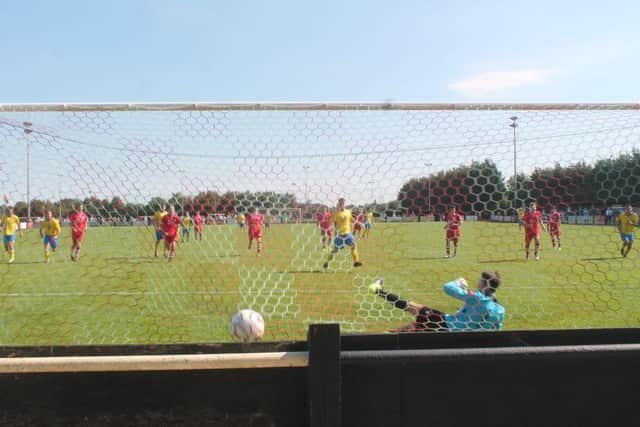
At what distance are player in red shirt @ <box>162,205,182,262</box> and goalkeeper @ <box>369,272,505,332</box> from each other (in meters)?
2.31

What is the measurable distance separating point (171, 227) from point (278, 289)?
6.47ft

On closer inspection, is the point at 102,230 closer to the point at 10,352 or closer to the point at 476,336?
the point at 10,352

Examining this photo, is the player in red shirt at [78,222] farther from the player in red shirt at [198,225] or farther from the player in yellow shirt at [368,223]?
the player in yellow shirt at [368,223]

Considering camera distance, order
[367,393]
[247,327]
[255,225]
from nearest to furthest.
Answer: [367,393], [247,327], [255,225]

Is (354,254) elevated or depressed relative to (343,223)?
depressed

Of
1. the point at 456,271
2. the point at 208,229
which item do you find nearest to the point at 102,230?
the point at 208,229

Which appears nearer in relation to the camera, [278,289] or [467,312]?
[467,312]

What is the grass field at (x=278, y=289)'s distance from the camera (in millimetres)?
5820

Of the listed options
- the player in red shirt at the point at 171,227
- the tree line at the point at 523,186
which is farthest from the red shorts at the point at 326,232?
the player in red shirt at the point at 171,227

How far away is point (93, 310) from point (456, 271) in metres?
7.99

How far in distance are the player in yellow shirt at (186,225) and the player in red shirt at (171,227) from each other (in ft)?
0.21

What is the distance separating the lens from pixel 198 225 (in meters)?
5.66

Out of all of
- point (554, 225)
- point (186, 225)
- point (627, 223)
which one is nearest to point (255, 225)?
point (186, 225)

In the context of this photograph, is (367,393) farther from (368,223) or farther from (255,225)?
(255,225)
